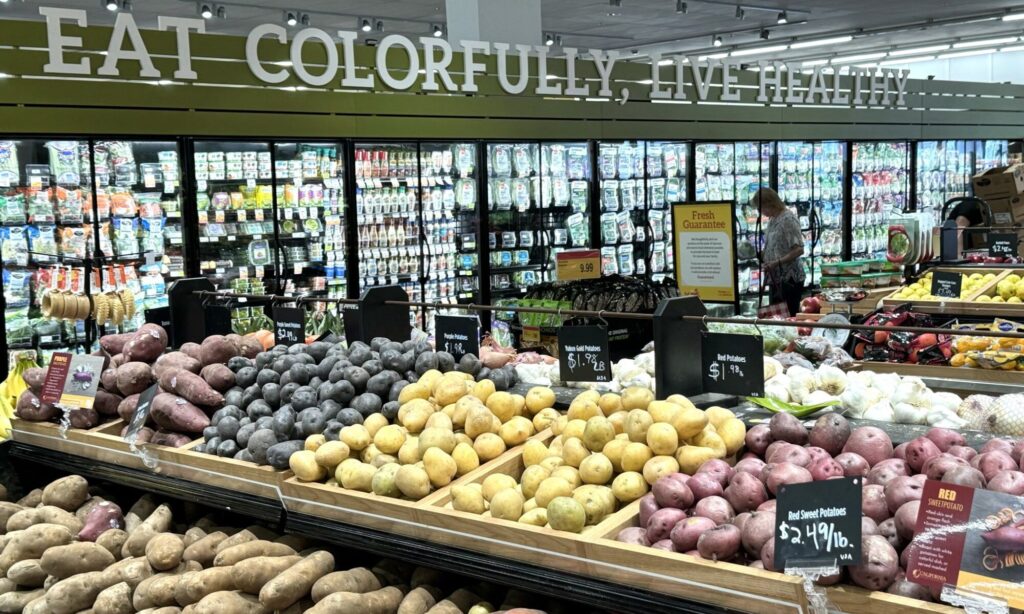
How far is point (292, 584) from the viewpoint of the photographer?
8.92 feet

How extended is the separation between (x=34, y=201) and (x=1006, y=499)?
634 cm

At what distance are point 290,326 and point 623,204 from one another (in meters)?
6.31

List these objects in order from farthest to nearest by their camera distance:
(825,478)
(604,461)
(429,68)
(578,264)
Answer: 1. (429,68)
2. (578,264)
3. (604,461)
4. (825,478)

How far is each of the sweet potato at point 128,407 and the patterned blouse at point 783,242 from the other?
20.1 feet

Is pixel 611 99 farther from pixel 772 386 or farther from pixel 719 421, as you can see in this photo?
pixel 719 421

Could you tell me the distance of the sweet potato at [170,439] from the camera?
3.46 meters

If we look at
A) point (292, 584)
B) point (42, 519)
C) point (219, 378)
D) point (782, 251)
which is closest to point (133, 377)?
point (219, 378)

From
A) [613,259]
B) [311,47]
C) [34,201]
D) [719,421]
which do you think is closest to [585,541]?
[719,421]

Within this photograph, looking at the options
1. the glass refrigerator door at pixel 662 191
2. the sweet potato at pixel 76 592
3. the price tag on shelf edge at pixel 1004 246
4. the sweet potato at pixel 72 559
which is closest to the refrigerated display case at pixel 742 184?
the glass refrigerator door at pixel 662 191

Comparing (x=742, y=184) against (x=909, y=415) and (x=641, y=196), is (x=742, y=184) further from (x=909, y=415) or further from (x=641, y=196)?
(x=909, y=415)

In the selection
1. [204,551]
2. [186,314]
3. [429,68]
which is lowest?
[204,551]

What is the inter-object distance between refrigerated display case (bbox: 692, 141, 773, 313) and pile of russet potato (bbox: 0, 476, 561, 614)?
8.04m

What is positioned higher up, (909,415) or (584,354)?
(584,354)

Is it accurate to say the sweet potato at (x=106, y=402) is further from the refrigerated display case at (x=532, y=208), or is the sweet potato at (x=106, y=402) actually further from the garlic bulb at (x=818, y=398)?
the refrigerated display case at (x=532, y=208)
